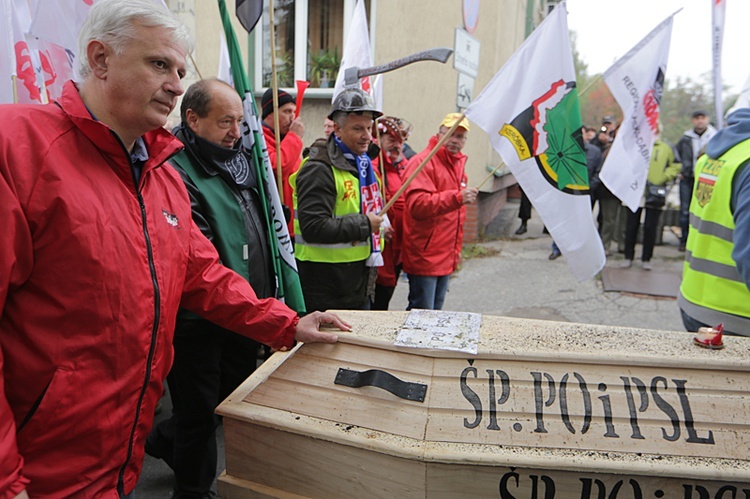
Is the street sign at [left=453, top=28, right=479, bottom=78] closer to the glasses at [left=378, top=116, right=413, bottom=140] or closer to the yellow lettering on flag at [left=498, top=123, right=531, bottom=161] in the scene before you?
the glasses at [left=378, top=116, right=413, bottom=140]

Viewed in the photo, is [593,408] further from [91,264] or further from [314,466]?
[91,264]

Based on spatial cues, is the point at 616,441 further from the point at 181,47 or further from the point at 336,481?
the point at 181,47

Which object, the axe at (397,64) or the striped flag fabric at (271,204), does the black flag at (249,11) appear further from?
the axe at (397,64)

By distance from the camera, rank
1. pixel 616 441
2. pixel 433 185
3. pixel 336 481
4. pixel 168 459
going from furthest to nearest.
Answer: pixel 433 185, pixel 168 459, pixel 336 481, pixel 616 441

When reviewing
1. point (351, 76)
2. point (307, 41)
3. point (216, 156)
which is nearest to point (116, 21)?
point (216, 156)

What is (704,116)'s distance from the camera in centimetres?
888

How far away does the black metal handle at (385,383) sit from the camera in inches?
77.3

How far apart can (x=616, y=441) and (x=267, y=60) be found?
8.67 m

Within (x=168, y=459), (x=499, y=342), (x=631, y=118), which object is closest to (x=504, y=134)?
(x=631, y=118)

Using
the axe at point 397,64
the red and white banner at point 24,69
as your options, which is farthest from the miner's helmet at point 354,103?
the red and white banner at point 24,69

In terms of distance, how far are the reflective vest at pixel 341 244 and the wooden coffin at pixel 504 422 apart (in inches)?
50.9

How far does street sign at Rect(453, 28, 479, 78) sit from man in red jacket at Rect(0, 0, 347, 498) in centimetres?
335

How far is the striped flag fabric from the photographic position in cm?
279

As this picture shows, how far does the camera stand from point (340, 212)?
3461 millimetres
